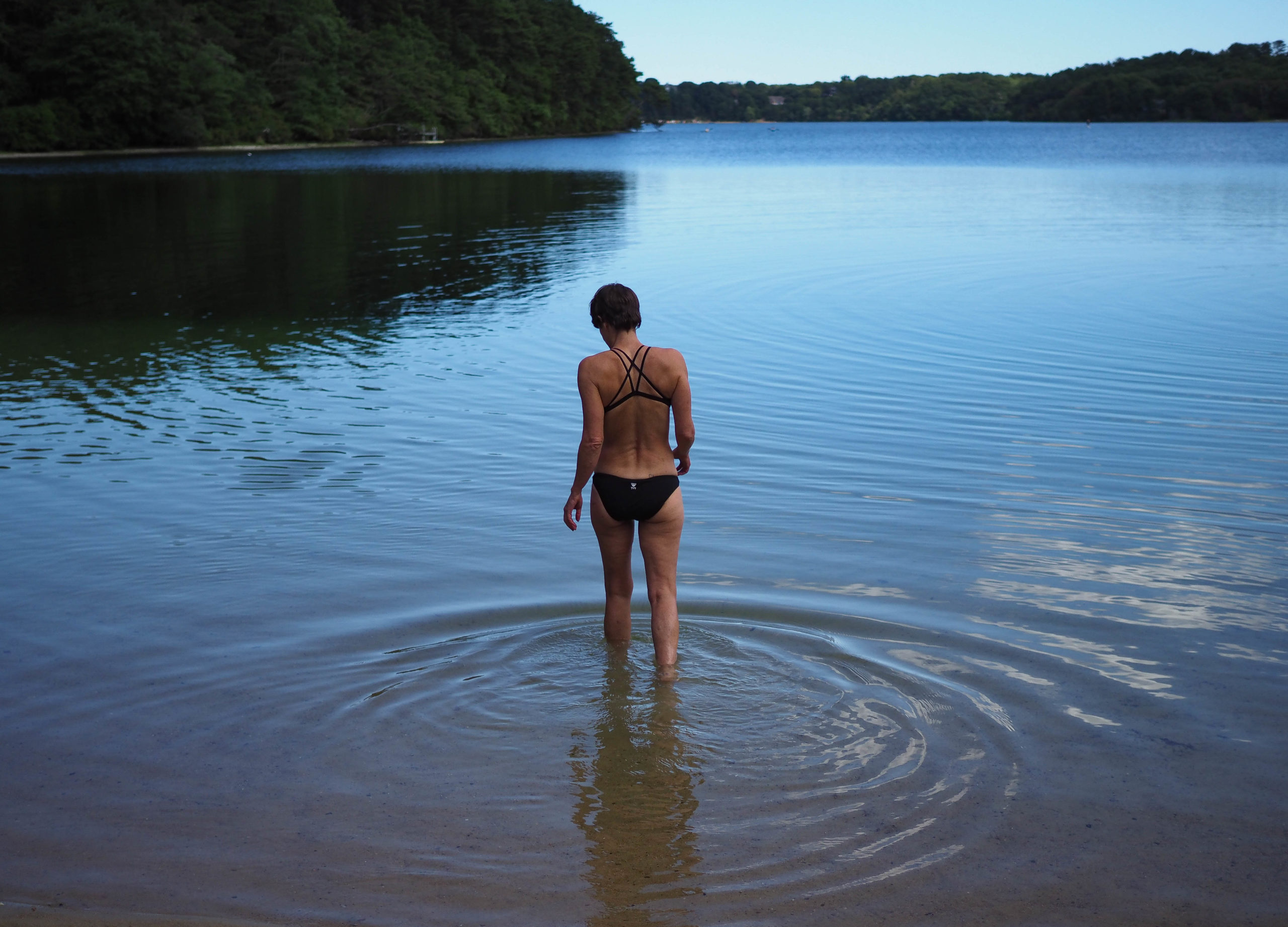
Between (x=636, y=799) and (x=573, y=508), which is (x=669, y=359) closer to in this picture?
(x=573, y=508)

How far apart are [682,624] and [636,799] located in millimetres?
1556

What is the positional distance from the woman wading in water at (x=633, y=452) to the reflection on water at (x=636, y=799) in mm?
318

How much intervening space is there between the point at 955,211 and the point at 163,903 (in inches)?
1131

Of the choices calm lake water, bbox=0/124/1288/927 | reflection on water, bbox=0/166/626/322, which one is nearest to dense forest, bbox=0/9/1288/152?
reflection on water, bbox=0/166/626/322

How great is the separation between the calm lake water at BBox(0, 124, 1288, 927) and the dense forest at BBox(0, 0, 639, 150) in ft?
183

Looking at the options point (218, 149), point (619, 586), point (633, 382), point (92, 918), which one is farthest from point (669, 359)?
point (218, 149)

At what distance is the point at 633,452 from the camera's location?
4.66 meters

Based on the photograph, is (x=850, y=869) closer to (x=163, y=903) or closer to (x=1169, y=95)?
(x=163, y=903)

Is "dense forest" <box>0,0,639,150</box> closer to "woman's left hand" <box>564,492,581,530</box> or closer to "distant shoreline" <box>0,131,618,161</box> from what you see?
"distant shoreline" <box>0,131,618,161</box>

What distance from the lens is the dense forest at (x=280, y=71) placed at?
62.3 metres

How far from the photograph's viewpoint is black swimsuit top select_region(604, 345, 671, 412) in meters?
4.52

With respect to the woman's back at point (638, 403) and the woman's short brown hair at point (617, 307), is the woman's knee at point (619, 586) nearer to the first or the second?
the woman's back at point (638, 403)

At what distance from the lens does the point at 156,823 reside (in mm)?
3764

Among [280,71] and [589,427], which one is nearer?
[589,427]
